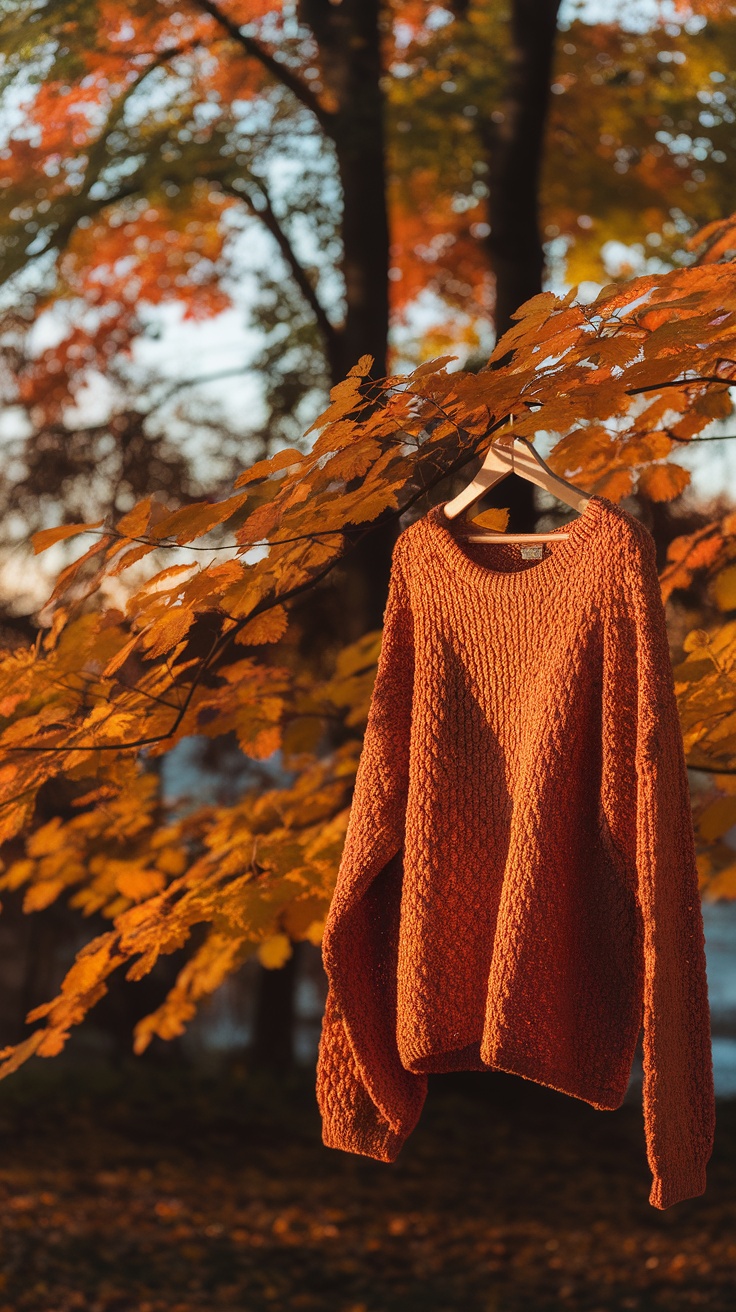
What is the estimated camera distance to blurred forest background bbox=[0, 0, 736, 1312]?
4746 mm

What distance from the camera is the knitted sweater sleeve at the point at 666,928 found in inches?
51.9

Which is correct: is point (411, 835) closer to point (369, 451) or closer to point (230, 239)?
point (369, 451)

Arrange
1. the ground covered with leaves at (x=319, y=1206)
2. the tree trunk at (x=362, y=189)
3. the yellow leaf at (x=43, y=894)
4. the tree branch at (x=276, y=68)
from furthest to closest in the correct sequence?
1. the tree trunk at (x=362, y=189)
2. the tree branch at (x=276, y=68)
3. the ground covered with leaves at (x=319, y=1206)
4. the yellow leaf at (x=43, y=894)

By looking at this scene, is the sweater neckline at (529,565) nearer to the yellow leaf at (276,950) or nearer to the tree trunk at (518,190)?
the yellow leaf at (276,950)

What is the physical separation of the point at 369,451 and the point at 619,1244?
14.1ft

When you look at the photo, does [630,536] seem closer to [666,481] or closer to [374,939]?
[374,939]

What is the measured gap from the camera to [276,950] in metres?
2.62

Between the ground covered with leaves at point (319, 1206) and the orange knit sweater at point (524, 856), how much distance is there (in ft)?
10.5

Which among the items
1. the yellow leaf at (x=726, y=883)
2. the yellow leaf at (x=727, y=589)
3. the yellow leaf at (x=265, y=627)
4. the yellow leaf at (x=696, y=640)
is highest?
the yellow leaf at (x=727, y=589)

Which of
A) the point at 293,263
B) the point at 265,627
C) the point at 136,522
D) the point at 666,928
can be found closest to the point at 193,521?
the point at 136,522

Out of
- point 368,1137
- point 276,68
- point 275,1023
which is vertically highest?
point 276,68

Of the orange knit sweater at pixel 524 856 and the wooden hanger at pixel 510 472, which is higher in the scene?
the wooden hanger at pixel 510 472

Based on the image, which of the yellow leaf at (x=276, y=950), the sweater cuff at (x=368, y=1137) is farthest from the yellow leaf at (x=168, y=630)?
the yellow leaf at (x=276, y=950)

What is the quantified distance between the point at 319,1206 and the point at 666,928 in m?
4.50
